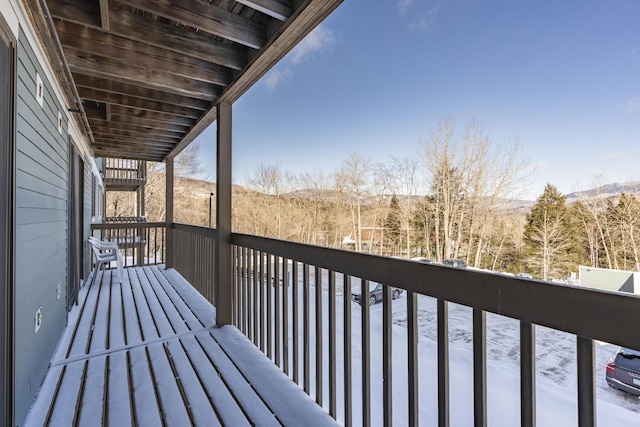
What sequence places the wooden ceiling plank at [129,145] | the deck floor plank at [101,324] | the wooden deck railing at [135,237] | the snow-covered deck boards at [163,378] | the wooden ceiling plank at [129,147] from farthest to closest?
the wooden deck railing at [135,237] < the wooden ceiling plank at [129,147] < the wooden ceiling plank at [129,145] < the deck floor plank at [101,324] < the snow-covered deck boards at [163,378]

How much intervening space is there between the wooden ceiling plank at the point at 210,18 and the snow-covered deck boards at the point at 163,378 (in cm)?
214

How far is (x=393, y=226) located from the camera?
54.2 ft

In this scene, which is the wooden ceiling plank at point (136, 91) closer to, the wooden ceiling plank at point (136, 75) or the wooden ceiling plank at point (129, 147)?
the wooden ceiling plank at point (136, 75)

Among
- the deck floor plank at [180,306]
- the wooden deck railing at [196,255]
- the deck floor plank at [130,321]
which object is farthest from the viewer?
the wooden deck railing at [196,255]

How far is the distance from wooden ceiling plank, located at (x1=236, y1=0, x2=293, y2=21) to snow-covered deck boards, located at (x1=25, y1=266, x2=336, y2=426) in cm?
212

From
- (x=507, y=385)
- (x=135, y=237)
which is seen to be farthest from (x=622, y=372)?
(x=135, y=237)

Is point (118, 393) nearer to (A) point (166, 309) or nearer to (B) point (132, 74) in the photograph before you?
(A) point (166, 309)

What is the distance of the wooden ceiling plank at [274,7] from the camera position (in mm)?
1668

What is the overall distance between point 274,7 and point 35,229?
6.09 feet

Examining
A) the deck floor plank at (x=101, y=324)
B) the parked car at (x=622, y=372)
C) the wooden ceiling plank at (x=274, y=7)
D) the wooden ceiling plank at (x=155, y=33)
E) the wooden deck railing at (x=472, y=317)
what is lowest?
the deck floor plank at (x=101, y=324)

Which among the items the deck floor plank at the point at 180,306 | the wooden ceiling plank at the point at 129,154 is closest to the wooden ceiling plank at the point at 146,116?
the wooden ceiling plank at the point at 129,154

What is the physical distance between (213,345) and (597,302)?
251 cm

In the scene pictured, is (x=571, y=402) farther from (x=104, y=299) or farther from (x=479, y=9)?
(x=479, y=9)

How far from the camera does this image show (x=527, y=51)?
54.4 feet
